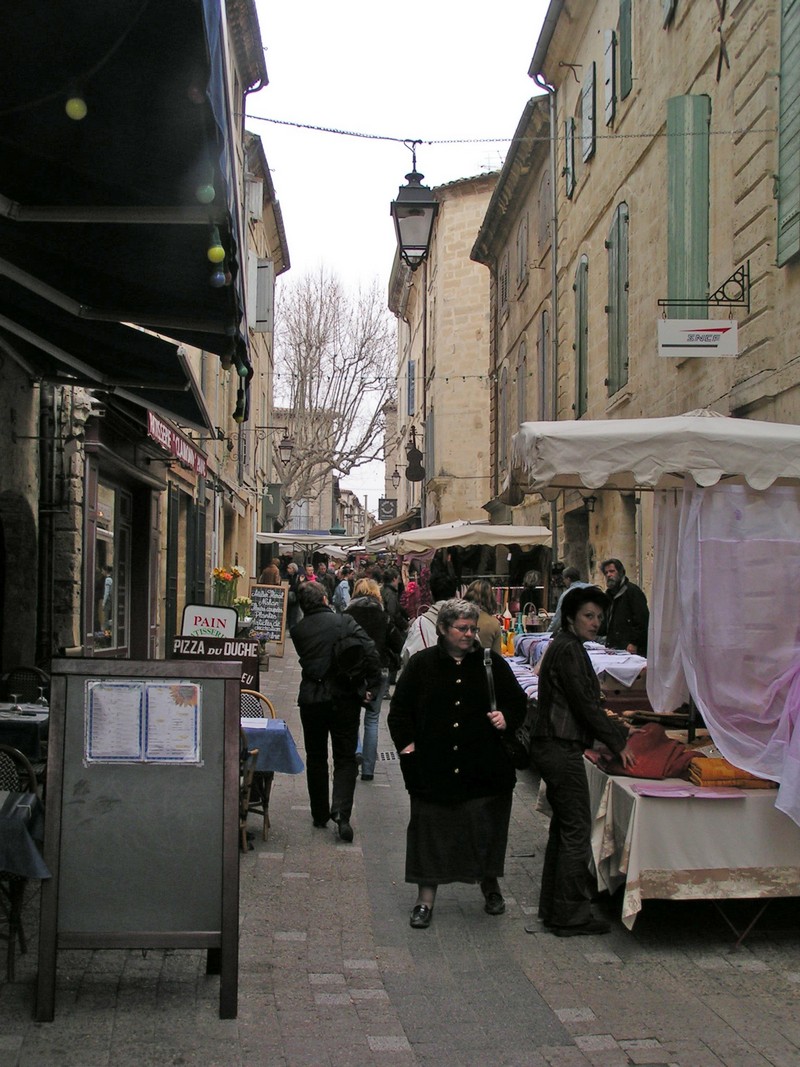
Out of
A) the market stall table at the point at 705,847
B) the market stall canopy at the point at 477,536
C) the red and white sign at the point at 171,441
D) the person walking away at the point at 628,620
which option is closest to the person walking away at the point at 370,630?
the person walking away at the point at 628,620

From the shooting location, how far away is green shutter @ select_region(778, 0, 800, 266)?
966 centimetres

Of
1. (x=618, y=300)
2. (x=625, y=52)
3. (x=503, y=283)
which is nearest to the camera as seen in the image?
(x=625, y=52)

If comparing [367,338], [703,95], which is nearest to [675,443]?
[703,95]

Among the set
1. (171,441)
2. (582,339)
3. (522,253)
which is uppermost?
(522,253)

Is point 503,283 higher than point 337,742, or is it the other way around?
point 503,283

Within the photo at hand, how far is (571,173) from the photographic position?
19.2 meters

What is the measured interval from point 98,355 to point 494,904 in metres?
Result: 4.39

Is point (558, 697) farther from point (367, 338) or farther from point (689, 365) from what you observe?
point (367, 338)

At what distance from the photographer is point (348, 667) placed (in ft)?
24.9

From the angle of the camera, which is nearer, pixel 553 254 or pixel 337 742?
pixel 337 742

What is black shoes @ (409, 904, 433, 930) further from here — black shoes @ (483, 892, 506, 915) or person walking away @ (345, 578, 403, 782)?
person walking away @ (345, 578, 403, 782)

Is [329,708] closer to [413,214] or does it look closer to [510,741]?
[510,741]

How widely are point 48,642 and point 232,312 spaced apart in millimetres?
5646

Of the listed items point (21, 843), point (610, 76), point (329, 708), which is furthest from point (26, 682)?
point (610, 76)
